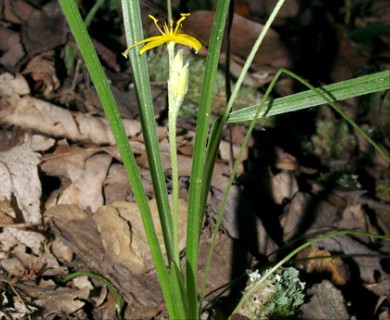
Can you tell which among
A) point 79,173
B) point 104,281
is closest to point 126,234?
point 104,281

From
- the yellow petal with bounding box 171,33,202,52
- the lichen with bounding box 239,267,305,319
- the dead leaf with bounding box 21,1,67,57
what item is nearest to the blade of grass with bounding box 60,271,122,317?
the lichen with bounding box 239,267,305,319

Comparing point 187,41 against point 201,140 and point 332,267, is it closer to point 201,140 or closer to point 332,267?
point 201,140

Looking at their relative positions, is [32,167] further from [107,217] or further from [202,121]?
[202,121]

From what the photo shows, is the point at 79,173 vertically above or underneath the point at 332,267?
above

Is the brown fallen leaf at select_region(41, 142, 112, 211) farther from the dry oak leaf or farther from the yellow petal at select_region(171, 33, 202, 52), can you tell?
the yellow petal at select_region(171, 33, 202, 52)

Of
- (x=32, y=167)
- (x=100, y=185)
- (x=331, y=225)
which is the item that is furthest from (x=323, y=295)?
(x=32, y=167)

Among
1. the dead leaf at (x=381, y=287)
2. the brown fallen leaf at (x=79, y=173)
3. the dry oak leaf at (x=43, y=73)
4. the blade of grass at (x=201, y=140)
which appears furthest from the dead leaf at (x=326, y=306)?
the dry oak leaf at (x=43, y=73)
